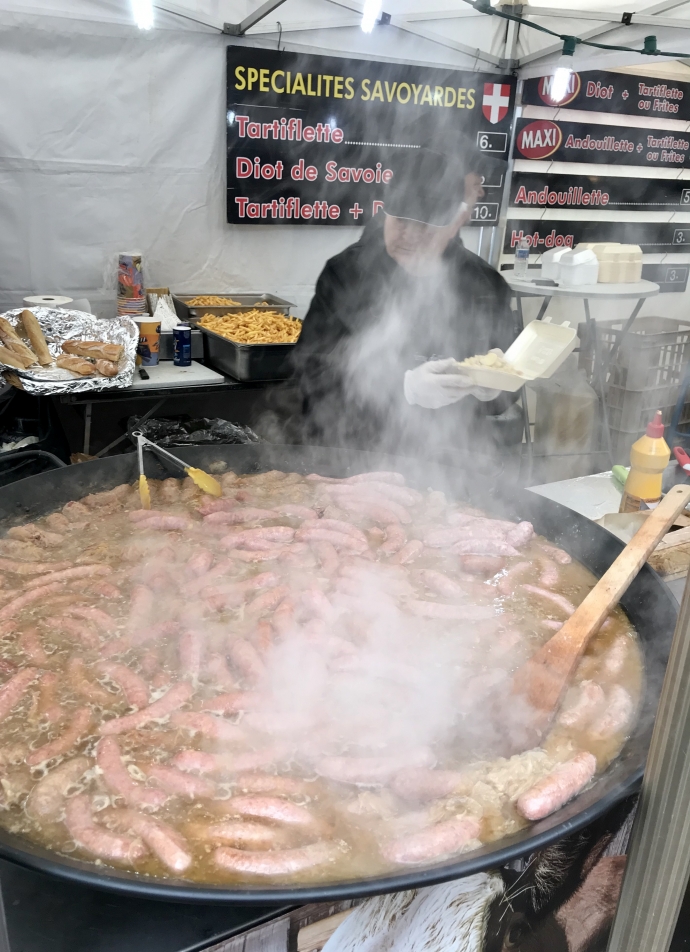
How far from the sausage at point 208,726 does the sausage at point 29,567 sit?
779 millimetres

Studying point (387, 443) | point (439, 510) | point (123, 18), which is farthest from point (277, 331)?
point (439, 510)

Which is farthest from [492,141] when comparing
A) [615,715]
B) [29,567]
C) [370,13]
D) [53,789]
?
[53,789]

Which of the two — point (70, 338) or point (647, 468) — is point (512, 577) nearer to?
point (647, 468)

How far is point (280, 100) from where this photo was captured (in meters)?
4.94

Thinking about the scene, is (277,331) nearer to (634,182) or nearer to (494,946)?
(494,946)

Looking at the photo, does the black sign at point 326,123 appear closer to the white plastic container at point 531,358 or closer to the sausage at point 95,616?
the white plastic container at point 531,358

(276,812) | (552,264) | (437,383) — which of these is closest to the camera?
(276,812)

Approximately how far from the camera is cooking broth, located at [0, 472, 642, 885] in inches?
50.0

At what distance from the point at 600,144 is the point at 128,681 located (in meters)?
6.64

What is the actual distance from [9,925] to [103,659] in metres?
0.61

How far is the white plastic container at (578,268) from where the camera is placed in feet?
18.6

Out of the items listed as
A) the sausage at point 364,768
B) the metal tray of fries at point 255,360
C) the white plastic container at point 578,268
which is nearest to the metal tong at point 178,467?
the sausage at point 364,768

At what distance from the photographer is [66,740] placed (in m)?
1.42

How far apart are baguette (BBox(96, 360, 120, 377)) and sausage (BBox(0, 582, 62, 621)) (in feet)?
6.92
